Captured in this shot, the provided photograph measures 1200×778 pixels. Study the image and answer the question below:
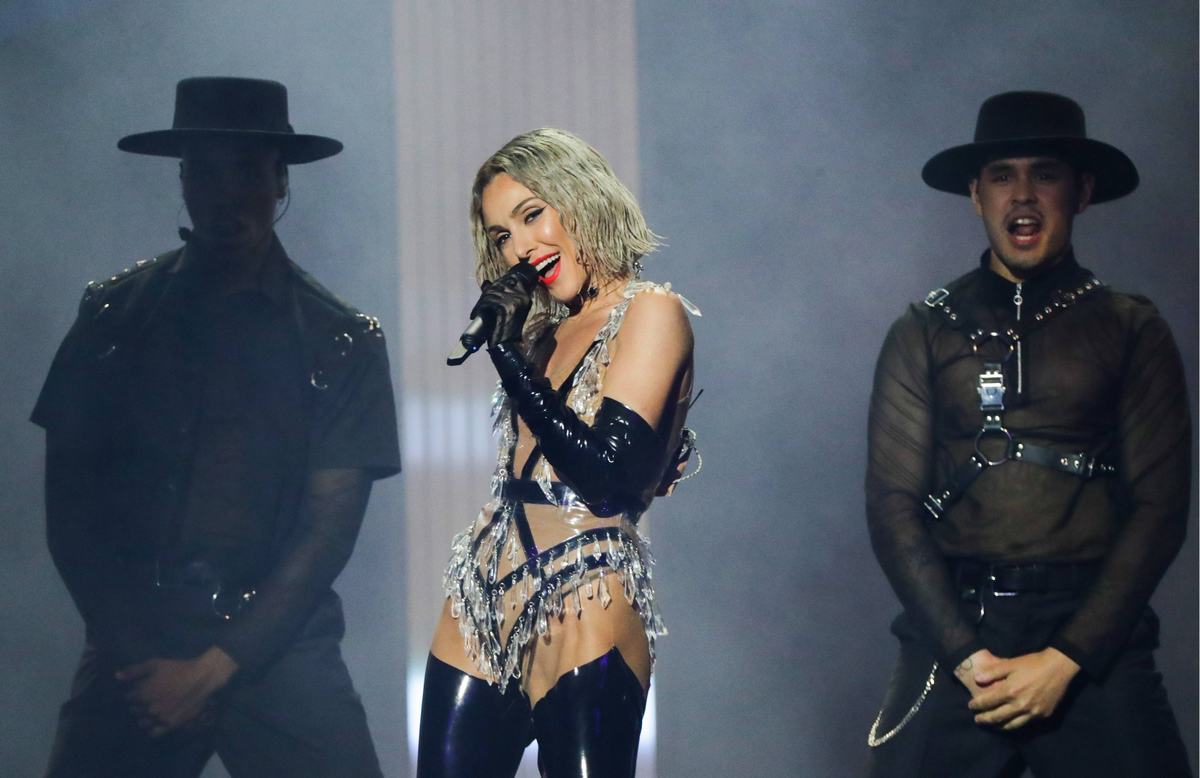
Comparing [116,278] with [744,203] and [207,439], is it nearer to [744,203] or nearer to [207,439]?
[207,439]

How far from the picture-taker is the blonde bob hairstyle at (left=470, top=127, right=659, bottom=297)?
2.21 m

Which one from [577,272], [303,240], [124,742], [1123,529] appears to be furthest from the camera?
[303,240]

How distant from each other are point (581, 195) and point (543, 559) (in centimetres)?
64

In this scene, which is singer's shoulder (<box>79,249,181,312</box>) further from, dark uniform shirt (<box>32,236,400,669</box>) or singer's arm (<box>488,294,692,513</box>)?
singer's arm (<box>488,294,692,513</box>)

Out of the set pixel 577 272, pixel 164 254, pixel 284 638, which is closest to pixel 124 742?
pixel 284 638

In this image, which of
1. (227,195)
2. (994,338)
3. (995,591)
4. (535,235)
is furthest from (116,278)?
(995,591)

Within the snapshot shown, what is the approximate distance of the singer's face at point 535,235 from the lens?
2209 mm

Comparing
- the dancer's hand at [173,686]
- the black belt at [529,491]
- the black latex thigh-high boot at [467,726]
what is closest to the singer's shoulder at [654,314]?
the black belt at [529,491]

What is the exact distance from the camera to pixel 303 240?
3373 mm

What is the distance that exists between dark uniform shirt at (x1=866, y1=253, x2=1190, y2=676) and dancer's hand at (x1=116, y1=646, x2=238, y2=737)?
165 centimetres

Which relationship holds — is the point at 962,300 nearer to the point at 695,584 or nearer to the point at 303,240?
the point at 695,584

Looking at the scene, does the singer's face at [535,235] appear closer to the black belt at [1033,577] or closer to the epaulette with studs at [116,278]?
the black belt at [1033,577]

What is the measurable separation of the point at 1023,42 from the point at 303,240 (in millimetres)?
2073

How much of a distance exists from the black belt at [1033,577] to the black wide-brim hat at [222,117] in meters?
2.04
